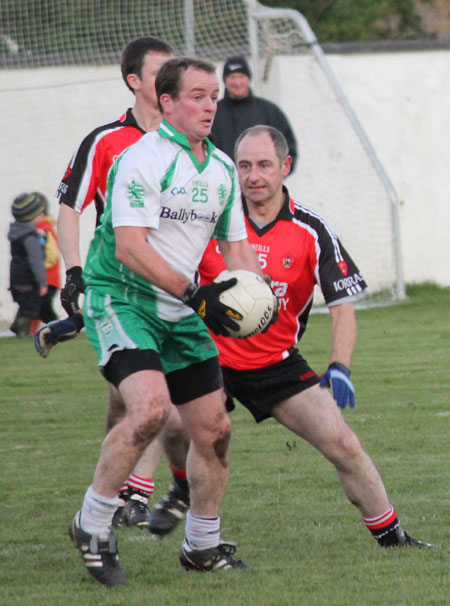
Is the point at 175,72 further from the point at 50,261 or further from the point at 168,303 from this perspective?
the point at 50,261

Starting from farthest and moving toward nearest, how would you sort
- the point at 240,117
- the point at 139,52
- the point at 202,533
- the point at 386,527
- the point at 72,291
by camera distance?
the point at 240,117 → the point at 139,52 → the point at 72,291 → the point at 386,527 → the point at 202,533

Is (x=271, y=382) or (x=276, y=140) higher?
(x=276, y=140)

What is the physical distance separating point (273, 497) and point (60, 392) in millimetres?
4026

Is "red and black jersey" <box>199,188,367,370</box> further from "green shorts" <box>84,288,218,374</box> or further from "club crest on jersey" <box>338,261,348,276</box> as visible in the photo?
"green shorts" <box>84,288,218,374</box>

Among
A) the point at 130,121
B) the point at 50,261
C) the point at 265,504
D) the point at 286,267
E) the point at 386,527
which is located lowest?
the point at 50,261

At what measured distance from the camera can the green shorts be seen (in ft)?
15.2

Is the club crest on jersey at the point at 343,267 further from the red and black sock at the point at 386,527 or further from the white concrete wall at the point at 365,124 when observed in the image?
the white concrete wall at the point at 365,124

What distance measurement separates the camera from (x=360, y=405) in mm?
8727

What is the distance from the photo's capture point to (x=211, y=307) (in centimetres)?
447

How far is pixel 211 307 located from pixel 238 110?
6500 millimetres

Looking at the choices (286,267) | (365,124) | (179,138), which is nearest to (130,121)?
(286,267)

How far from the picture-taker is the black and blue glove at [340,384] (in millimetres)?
4859

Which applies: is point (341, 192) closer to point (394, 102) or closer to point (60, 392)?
point (394, 102)

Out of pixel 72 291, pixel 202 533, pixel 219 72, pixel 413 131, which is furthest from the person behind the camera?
pixel 413 131
